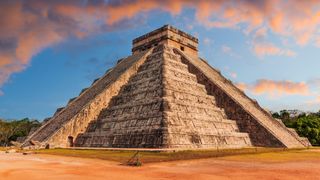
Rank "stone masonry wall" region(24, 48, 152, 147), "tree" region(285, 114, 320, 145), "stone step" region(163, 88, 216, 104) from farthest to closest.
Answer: "tree" region(285, 114, 320, 145) < "stone masonry wall" region(24, 48, 152, 147) < "stone step" region(163, 88, 216, 104)

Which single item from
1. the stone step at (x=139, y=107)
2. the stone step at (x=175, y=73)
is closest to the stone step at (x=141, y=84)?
the stone step at (x=175, y=73)

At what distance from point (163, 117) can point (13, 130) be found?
42.7 meters

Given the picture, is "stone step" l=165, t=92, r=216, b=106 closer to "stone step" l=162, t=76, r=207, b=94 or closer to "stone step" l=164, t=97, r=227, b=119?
"stone step" l=164, t=97, r=227, b=119

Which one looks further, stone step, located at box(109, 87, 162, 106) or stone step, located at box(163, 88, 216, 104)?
stone step, located at box(109, 87, 162, 106)

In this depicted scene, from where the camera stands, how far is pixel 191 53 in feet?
142

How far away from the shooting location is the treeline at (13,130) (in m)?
50.8

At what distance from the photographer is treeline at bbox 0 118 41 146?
167 feet

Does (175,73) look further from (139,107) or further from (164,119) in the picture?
(164,119)

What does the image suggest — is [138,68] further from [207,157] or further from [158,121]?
[207,157]

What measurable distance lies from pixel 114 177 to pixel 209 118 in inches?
613

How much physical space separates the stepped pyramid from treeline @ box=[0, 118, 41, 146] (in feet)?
80.9

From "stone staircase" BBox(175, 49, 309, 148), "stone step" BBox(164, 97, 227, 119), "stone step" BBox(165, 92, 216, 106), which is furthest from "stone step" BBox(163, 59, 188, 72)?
"stone step" BBox(164, 97, 227, 119)

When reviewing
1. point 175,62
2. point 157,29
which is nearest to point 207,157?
point 175,62

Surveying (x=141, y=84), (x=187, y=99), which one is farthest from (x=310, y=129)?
(x=141, y=84)
